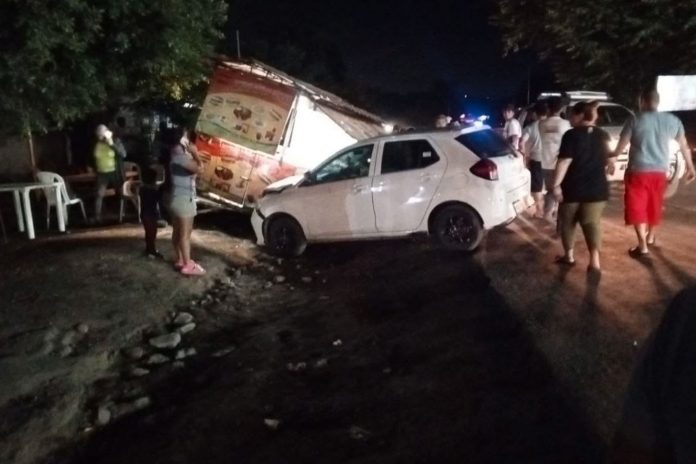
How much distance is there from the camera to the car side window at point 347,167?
9.56m

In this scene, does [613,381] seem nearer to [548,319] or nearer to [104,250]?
[548,319]

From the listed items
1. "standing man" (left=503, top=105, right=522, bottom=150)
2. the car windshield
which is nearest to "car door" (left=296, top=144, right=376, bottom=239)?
"standing man" (left=503, top=105, right=522, bottom=150)

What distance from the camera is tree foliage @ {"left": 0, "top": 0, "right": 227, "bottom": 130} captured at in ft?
29.4

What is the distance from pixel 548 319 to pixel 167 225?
25.3ft

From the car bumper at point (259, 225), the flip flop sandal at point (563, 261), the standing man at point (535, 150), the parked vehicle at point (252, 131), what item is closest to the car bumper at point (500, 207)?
the standing man at point (535, 150)

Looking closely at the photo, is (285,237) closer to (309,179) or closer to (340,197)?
(309,179)

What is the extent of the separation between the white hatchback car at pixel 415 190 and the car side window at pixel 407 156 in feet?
0.04

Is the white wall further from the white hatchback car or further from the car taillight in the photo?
the car taillight

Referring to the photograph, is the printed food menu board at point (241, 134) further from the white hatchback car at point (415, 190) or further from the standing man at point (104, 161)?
the white hatchback car at point (415, 190)

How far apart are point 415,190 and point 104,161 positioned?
20.3 feet

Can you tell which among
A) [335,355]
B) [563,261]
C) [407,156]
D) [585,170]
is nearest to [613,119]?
[407,156]

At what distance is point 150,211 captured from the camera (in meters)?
9.23

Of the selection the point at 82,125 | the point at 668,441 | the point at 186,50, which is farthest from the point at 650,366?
the point at 82,125

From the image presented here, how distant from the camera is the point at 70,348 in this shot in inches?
256
